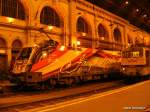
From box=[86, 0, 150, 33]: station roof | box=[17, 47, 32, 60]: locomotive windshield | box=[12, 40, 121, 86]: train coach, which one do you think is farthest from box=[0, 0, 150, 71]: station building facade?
box=[12, 40, 121, 86]: train coach

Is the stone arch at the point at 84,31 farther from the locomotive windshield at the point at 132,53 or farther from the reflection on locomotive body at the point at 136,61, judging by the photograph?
the reflection on locomotive body at the point at 136,61

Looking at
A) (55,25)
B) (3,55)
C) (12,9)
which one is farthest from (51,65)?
(55,25)

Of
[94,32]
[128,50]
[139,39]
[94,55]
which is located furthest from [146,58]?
[139,39]

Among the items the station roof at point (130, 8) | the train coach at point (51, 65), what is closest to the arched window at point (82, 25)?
the station roof at point (130, 8)

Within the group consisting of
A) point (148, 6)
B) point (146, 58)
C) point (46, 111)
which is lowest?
point (46, 111)

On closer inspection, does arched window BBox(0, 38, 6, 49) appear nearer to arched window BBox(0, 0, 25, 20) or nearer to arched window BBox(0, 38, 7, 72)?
arched window BBox(0, 38, 7, 72)

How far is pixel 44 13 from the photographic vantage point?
33812 mm

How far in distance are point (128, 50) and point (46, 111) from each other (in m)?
16.0

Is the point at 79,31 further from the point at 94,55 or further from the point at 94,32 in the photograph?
the point at 94,55

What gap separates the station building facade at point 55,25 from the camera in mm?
28719

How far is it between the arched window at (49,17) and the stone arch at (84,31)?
4.61 meters

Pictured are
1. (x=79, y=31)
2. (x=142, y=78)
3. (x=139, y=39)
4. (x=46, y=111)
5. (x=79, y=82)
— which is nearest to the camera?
(x=46, y=111)

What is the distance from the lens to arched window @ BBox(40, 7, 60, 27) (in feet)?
110

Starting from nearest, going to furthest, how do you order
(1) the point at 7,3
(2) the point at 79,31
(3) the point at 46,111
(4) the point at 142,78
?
(3) the point at 46,111 → (4) the point at 142,78 → (1) the point at 7,3 → (2) the point at 79,31
